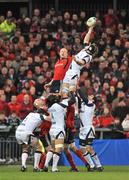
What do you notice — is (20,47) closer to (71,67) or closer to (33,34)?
(33,34)

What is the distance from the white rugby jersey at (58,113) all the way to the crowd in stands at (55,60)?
5.64 m

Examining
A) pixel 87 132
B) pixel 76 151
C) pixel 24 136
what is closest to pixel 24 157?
pixel 24 136

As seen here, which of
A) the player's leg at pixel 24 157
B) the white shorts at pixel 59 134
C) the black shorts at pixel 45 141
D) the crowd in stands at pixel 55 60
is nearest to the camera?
the white shorts at pixel 59 134

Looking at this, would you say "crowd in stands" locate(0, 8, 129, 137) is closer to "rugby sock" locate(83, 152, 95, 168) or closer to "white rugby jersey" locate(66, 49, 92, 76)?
"white rugby jersey" locate(66, 49, 92, 76)

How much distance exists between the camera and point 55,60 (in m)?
31.4

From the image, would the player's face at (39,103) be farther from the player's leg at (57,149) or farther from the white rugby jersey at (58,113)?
the player's leg at (57,149)

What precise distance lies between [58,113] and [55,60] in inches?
426

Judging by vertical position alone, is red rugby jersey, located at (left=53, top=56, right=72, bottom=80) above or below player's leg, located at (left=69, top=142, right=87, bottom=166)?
above

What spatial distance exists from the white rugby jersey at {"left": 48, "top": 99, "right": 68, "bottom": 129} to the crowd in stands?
222 inches

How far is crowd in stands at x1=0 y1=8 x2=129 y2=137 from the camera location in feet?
89.7

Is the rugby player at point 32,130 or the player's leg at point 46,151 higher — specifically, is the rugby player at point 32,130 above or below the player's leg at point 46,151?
above

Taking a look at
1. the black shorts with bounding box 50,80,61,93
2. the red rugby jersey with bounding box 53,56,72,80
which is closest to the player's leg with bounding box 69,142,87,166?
the black shorts with bounding box 50,80,61,93

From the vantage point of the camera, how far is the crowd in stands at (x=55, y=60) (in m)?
27.3

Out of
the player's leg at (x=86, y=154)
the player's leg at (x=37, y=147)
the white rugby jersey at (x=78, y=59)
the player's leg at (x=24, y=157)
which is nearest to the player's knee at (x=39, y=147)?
the player's leg at (x=37, y=147)
